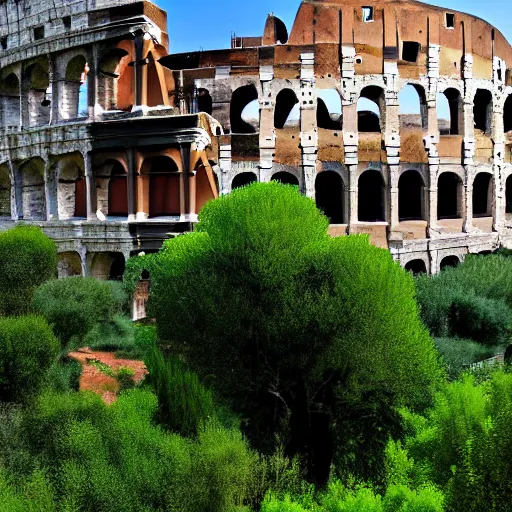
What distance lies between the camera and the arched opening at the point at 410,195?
2322 centimetres

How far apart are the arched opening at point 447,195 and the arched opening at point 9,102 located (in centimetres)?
1639

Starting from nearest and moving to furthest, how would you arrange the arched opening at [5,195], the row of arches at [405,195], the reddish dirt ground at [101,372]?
the reddish dirt ground at [101,372] → the row of arches at [405,195] → the arched opening at [5,195]

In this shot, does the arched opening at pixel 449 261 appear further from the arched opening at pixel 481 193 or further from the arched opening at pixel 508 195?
the arched opening at pixel 508 195

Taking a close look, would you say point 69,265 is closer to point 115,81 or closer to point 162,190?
point 162,190

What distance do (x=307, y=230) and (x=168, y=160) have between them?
10.4 metres

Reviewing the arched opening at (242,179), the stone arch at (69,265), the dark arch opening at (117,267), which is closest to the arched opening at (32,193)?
the stone arch at (69,265)

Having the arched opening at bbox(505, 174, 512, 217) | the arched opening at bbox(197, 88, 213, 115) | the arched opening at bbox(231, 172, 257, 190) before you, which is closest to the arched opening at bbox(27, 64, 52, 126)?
the arched opening at bbox(197, 88, 213, 115)

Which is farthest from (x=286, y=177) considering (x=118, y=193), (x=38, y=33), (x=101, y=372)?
(x=101, y=372)

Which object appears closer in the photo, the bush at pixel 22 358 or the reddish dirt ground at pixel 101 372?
the bush at pixel 22 358

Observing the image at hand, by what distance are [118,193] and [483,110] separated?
15.1 metres

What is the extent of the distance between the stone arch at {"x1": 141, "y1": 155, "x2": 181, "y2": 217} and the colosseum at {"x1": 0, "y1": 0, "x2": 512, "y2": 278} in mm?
47

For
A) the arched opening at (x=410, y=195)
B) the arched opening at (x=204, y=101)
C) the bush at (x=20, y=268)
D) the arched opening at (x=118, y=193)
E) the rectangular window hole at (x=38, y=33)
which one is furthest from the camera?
the arched opening at (x=410, y=195)

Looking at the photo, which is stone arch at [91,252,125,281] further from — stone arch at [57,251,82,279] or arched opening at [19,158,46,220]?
arched opening at [19,158,46,220]

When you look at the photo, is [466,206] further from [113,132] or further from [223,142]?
[113,132]
